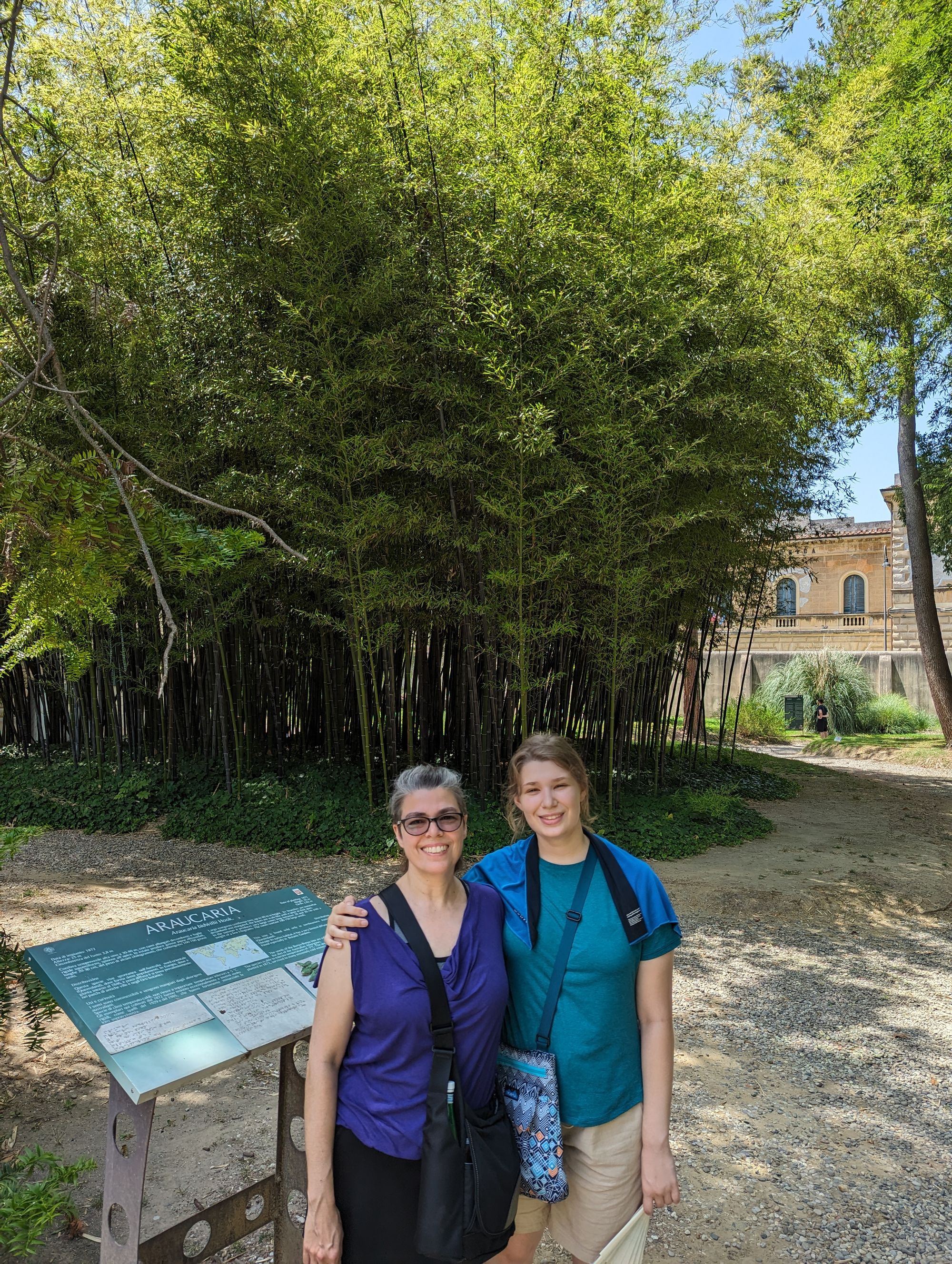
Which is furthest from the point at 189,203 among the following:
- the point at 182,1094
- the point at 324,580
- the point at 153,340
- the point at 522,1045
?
the point at 522,1045

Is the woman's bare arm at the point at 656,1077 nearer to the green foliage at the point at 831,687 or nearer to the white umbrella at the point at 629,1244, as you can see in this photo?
the white umbrella at the point at 629,1244

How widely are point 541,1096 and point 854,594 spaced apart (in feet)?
81.3

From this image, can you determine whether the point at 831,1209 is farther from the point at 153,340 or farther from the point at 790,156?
the point at 790,156

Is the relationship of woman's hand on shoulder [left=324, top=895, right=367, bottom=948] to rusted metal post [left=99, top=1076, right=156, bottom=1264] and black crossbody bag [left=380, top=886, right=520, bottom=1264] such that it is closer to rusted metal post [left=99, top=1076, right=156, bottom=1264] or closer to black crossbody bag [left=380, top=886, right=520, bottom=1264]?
black crossbody bag [left=380, top=886, right=520, bottom=1264]

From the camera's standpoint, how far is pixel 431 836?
138cm

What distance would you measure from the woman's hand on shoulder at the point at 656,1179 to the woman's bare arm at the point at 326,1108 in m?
0.47

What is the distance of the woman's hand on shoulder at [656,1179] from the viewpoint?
4.50ft

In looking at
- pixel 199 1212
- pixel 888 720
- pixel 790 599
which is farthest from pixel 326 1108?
pixel 790 599

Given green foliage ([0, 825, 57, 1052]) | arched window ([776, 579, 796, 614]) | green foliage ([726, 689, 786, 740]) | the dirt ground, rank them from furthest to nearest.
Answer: arched window ([776, 579, 796, 614]), green foliage ([726, 689, 786, 740]), the dirt ground, green foliage ([0, 825, 57, 1052])

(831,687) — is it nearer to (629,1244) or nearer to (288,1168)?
(288,1168)

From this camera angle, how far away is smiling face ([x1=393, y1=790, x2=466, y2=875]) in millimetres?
1363

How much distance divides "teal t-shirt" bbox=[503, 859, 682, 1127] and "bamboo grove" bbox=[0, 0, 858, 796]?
3.43 metres

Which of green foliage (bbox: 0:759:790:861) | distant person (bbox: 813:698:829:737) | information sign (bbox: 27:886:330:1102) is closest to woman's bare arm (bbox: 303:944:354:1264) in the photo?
information sign (bbox: 27:886:330:1102)

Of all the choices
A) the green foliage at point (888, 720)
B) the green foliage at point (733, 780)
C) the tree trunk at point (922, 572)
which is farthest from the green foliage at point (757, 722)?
the green foliage at point (733, 780)
